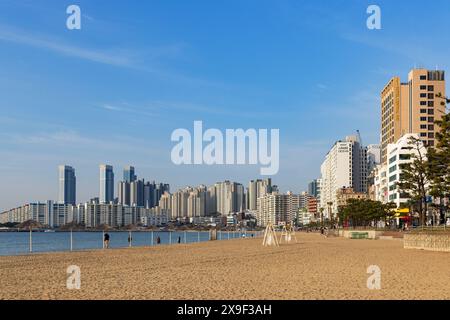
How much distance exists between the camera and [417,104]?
5002 inches

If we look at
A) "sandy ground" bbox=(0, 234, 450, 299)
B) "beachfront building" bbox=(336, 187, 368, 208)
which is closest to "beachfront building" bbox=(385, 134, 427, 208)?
"beachfront building" bbox=(336, 187, 368, 208)

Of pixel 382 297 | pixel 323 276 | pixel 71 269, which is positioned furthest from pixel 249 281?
pixel 71 269

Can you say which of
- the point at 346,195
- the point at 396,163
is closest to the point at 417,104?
the point at 396,163

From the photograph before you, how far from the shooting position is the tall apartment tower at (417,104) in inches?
4924

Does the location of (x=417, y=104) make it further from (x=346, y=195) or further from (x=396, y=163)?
(x=346, y=195)

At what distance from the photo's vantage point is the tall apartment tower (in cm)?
12506

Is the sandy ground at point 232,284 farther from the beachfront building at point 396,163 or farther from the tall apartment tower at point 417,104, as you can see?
the tall apartment tower at point 417,104

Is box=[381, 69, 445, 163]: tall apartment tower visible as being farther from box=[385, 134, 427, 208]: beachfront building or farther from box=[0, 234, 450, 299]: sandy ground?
box=[0, 234, 450, 299]: sandy ground

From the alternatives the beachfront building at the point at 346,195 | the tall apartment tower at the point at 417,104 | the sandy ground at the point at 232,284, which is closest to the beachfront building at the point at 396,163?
the tall apartment tower at the point at 417,104

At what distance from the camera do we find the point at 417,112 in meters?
127

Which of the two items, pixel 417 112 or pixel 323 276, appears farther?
pixel 417 112
